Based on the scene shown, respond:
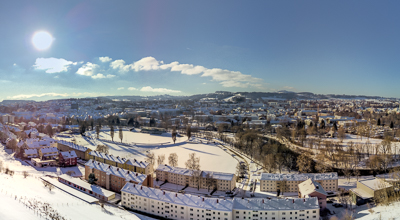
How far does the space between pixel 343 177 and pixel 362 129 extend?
337 inches

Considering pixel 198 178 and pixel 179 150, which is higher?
pixel 198 178

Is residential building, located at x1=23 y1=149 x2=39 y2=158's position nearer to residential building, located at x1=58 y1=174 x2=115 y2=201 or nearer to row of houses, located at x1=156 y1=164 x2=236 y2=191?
residential building, located at x1=58 y1=174 x2=115 y2=201

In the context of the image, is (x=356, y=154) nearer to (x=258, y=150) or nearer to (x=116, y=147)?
(x=258, y=150)

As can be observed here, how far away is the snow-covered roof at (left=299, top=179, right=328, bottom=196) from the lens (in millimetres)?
7383

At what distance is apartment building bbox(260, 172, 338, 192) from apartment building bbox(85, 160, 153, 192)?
401 centimetres

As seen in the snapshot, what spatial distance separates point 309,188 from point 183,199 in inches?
149

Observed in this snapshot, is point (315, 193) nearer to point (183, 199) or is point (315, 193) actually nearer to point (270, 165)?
point (270, 165)

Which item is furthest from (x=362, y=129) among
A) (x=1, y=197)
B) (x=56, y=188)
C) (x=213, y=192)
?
(x=1, y=197)

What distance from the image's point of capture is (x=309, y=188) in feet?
25.1

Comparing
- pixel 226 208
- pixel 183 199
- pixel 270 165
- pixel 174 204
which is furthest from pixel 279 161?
pixel 174 204

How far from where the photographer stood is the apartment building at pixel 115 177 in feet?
27.3

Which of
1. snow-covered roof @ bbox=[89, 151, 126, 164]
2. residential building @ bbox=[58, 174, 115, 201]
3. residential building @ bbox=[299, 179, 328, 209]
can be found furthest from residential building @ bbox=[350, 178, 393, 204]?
snow-covered roof @ bbox=[89, 151, 126, 164]

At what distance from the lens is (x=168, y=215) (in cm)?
690

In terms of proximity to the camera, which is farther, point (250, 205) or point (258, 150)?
point (258, 150)
